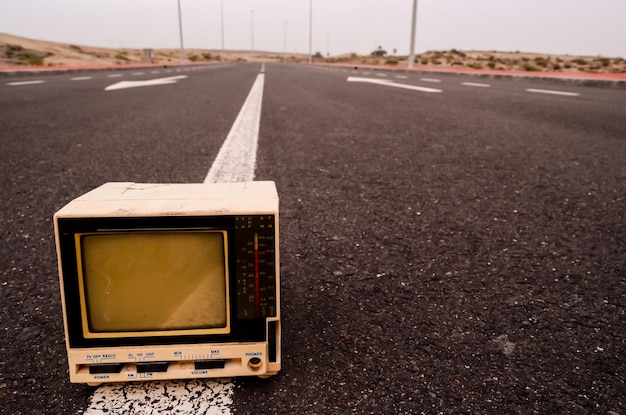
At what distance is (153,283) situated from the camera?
37.6 inches

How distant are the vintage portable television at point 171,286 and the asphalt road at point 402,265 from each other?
105mm

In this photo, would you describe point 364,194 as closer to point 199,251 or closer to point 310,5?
point 199,251

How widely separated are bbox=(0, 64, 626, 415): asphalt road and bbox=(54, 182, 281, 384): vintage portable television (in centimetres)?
11

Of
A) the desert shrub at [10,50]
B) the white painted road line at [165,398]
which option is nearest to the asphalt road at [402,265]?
the white painted road line at [165,398]

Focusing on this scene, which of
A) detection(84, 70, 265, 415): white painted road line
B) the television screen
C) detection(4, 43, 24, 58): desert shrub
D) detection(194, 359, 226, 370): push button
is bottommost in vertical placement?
detection(84, 70, 265, 415): white painted road line

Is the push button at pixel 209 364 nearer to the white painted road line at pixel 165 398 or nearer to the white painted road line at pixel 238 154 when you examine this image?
the white painted road line at pixel 165 398

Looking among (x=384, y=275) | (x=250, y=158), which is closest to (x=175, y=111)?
(x=250, y=158)

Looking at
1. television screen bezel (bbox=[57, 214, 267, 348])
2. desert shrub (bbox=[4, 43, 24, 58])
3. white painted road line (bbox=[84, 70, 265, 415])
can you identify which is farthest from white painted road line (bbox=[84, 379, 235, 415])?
desert shrub (bbox=[4, 43, 24, 58])

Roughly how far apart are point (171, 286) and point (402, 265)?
0.83m

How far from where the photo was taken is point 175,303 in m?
0.96

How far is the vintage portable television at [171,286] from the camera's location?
896mm

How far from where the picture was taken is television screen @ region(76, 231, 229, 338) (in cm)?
92

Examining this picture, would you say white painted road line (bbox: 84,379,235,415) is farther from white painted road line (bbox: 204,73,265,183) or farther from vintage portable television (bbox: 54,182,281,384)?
white painted road line (bbox: 204,73,265,183)

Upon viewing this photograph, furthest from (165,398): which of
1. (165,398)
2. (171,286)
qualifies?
(171,286)
